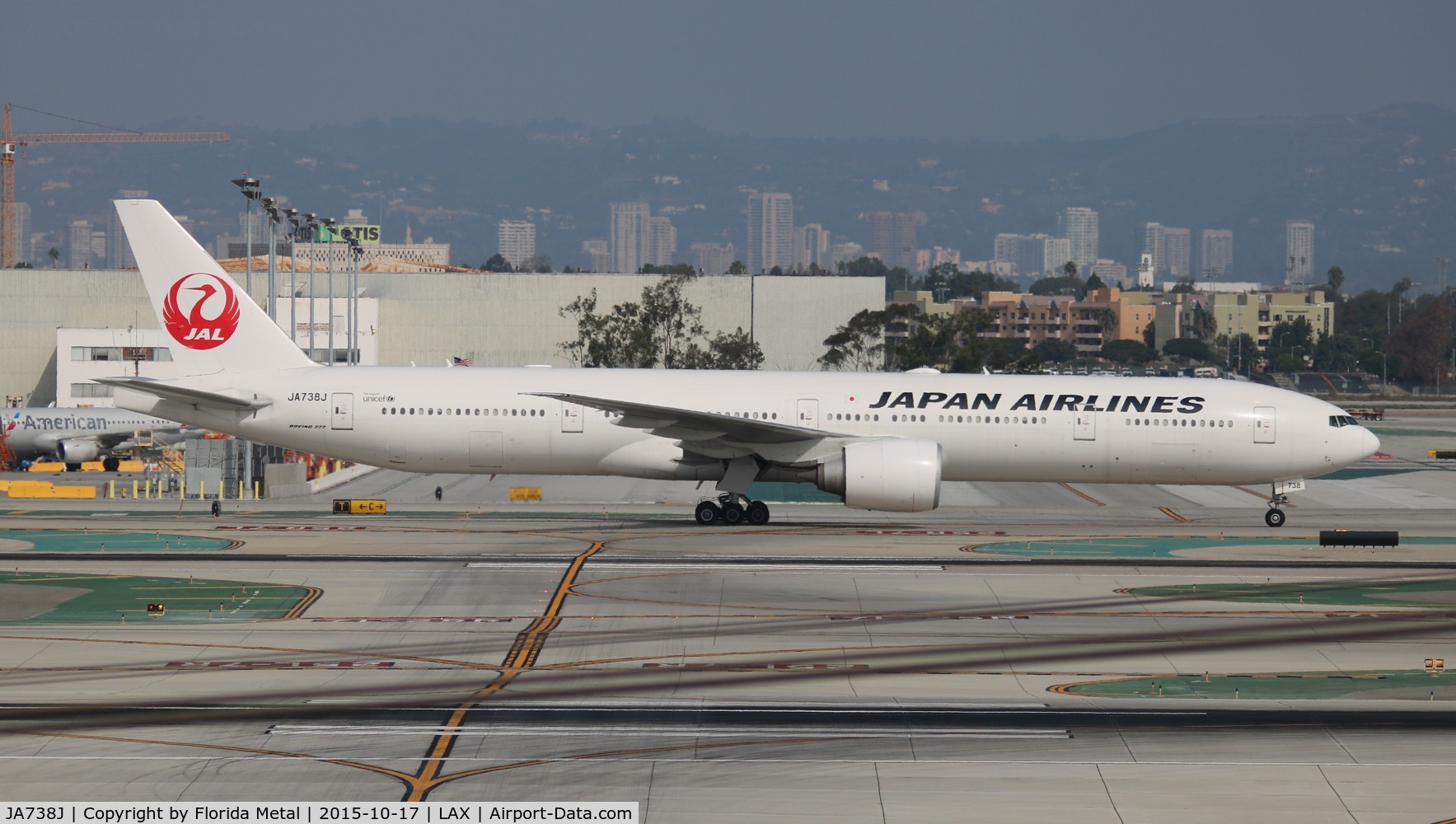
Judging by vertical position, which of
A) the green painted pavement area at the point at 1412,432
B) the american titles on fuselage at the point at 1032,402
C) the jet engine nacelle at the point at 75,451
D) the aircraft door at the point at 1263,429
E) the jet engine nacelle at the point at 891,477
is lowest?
the green painted pavement area at the point at 1412,432

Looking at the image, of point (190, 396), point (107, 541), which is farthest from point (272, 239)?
point (107, 541)

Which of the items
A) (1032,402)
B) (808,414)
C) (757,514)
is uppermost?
(1032,402)

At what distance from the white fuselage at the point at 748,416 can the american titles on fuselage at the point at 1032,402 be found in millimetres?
40

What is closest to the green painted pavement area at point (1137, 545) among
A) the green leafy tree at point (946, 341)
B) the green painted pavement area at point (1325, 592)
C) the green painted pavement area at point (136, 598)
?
the green painted pavement area at point (1325, 592)

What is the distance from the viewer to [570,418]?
3700 cm

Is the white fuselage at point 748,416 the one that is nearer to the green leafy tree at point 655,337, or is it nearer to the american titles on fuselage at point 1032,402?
the american titles on fuselage at point 1032,402

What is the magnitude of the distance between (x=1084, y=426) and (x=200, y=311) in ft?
74.9

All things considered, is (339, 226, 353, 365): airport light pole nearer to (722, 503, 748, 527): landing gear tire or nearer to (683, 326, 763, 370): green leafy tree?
(683, 326, 763, 370): green leafy tree

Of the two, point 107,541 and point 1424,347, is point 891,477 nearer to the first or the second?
point 107,541

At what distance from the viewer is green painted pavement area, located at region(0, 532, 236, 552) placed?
3247 cm

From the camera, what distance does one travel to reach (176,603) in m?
25.6

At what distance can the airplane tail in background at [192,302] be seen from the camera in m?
37.0

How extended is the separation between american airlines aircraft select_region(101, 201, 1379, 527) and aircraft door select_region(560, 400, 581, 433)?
0.04m

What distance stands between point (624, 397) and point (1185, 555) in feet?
46.5
